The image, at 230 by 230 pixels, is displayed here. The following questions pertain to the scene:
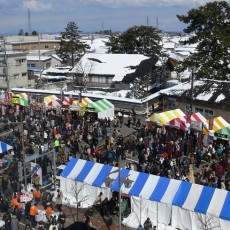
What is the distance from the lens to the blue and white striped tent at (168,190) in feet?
41.1

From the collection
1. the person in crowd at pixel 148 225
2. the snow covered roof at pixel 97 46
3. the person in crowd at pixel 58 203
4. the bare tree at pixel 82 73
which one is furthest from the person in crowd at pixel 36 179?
the snow covered roof at pixel 97 46

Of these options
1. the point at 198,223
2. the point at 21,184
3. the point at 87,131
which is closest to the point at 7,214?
the point at 21,184

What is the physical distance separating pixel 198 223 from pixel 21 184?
8067 mm

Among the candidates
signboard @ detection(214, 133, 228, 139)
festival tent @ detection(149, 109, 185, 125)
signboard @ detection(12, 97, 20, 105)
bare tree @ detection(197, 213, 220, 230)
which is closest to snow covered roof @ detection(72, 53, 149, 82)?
signboard @ detection(12, 97, 20, 105)

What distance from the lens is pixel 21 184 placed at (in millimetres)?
16359

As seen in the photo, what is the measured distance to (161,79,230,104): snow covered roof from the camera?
2539 cm

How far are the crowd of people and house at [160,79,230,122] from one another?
350 centimetres

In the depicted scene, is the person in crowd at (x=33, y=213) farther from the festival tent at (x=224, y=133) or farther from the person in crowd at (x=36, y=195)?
the festival tent at (x=224, y=133)

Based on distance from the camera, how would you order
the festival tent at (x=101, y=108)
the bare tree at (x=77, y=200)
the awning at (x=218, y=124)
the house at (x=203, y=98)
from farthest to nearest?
1. the festival tent at (x=101, y=108)
2. the house at (x=203, y=98)
3. the awning at (x=218, y=124)
4. the bare tree at (x=77, y=200)

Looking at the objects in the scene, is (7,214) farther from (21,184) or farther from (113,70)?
(113,70)

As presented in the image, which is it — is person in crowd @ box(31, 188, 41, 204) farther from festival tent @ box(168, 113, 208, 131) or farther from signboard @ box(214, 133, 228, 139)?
signboard @ box(214, 133, 228, 139)

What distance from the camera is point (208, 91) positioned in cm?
2656

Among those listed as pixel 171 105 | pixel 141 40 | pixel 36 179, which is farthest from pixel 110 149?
pixel 141 40

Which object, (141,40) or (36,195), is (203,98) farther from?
(141,40)
